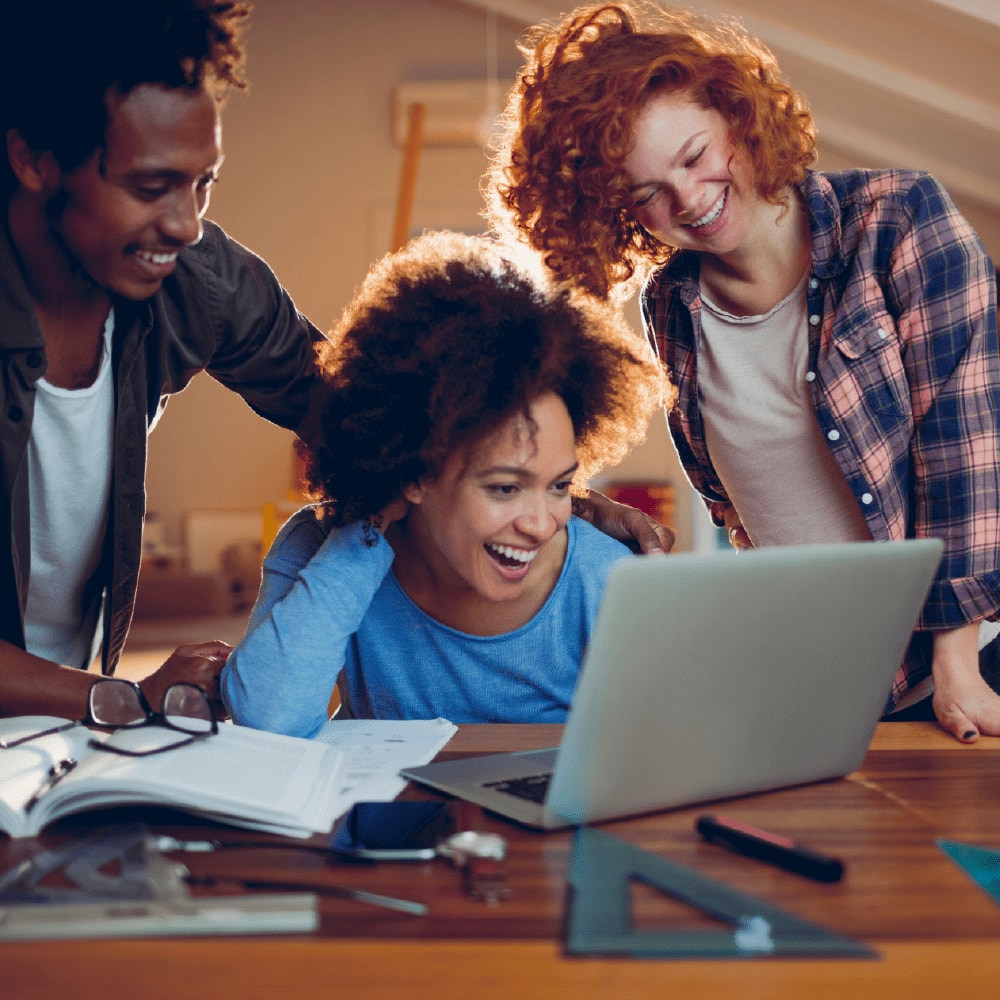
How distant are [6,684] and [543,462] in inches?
26.1

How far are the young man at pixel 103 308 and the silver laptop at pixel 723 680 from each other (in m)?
0.60

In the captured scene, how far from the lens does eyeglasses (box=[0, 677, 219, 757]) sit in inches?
39.4

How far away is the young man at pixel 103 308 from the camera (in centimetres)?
121

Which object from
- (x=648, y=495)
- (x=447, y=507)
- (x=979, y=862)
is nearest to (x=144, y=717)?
(x=447, y=507)

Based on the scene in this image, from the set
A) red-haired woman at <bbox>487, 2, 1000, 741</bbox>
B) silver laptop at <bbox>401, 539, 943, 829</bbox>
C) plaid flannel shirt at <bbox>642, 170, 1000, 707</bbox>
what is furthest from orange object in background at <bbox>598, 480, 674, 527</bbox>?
silver laptop at <bbox>401, 539, 943, 829</bbox>

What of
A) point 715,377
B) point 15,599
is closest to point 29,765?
point 15,599

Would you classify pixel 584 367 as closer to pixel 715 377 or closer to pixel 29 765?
pixel 715 377

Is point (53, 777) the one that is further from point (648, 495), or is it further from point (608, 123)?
point (648, 495)

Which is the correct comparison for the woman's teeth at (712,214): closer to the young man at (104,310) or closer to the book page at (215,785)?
the young man at (104,310)

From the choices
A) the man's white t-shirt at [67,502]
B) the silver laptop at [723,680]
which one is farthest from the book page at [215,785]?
the man's white t-shirt at [67,502]

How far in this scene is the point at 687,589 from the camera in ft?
2.68

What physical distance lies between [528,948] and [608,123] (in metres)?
1.05

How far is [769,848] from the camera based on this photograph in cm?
80

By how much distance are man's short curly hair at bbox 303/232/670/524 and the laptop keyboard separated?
0.44 metres
